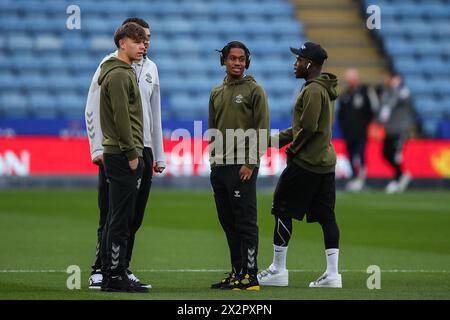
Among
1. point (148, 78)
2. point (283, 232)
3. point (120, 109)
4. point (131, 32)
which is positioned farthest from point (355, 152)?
point (120, 109)

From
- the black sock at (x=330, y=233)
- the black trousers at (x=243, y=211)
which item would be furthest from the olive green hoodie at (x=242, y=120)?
the black sock at (x=330, y=233)

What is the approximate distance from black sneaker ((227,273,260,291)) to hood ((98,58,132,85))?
6.22ft

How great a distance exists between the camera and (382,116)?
77.5ft

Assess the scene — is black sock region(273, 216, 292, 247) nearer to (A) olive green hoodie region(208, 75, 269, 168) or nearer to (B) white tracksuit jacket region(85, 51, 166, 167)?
(A) olive green hoodie region(208, 75, 269, 168)

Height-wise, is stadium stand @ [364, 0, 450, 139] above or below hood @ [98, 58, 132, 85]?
above

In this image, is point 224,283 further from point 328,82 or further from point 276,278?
point 328,82

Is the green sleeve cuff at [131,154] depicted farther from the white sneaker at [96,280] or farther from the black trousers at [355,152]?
the black trousers at [355,152]

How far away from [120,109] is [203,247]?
14.5 feet

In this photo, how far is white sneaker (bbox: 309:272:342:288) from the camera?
9.13 m

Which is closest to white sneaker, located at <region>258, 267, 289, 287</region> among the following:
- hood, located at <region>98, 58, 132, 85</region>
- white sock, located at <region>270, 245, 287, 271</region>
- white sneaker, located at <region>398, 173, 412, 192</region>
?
white sock, located at <region>270, 245, 287, 271</region>

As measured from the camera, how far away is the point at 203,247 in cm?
1259

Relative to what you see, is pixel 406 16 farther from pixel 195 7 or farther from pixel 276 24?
pixel 195 7
